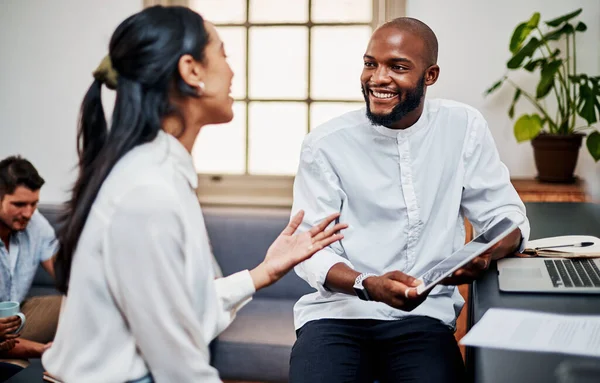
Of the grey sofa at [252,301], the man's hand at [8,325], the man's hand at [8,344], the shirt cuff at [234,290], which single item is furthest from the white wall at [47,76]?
the shirt cuff at [234,290]

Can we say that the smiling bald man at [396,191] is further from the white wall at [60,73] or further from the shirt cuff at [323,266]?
the white wall at [60,73]

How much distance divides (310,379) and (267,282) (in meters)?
0.36

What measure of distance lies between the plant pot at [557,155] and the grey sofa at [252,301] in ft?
3.56

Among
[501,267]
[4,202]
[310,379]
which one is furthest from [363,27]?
[310,379]

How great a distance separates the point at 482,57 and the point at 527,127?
447 millimetres

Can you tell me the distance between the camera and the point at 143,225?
104cm

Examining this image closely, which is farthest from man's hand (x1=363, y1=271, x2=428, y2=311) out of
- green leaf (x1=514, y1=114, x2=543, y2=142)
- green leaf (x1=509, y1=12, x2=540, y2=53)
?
green leaf (x1=509, y1=12, x2=540, y2=53)

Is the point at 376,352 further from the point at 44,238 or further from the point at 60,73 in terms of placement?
the point at 60,73

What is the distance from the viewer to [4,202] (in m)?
2.84

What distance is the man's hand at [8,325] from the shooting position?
2.28 m

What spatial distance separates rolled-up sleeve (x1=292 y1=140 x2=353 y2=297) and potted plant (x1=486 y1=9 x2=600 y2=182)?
128 centimetres

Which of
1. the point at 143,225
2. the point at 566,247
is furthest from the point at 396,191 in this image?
the point at 143,225

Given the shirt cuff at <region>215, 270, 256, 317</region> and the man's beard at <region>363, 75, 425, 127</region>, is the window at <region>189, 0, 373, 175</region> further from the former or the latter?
the shirt cuff at <region>215, 270, 256, 317</region>

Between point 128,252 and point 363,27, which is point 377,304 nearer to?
point 128,252
